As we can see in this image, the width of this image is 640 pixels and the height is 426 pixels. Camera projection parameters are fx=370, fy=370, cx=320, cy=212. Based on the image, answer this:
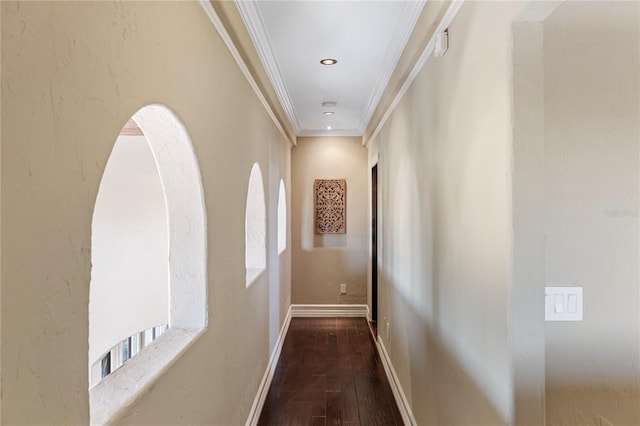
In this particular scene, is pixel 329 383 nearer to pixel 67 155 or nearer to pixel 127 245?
pixel 127 245

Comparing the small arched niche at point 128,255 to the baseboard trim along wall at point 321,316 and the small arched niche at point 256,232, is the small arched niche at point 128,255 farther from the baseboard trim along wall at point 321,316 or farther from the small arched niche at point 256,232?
the baseboard trim along wall at point 321,316

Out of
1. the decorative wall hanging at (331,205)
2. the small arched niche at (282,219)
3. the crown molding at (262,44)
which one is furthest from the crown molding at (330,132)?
the crown molding at (262,44)

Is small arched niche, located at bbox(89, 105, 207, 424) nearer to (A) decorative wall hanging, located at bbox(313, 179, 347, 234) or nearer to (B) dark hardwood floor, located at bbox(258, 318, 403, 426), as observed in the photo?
(B) dark hardwood floor, located at bbox(258, 318, 403, 426)

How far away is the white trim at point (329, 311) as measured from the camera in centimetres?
510

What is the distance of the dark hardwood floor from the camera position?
2637 mm

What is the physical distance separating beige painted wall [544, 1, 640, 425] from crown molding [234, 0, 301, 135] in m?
1.36

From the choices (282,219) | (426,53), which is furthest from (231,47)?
(282,219)

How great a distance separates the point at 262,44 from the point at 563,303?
206 centimetres

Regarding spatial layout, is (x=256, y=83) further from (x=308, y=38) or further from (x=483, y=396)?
(x=483, y=396)

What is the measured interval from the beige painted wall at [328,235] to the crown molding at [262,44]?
161 centimetres

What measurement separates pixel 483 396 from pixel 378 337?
277cm

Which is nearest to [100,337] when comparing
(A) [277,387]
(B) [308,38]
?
(A) [277,387]

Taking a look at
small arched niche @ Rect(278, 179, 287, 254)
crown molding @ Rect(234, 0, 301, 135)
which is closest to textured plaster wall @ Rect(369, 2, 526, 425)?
crown molding @ Rect(234, 0, 301, 135)

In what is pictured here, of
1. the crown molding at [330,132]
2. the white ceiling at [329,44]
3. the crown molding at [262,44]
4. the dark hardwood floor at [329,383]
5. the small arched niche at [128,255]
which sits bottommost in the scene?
the dark hardwood floor at [329,383]
